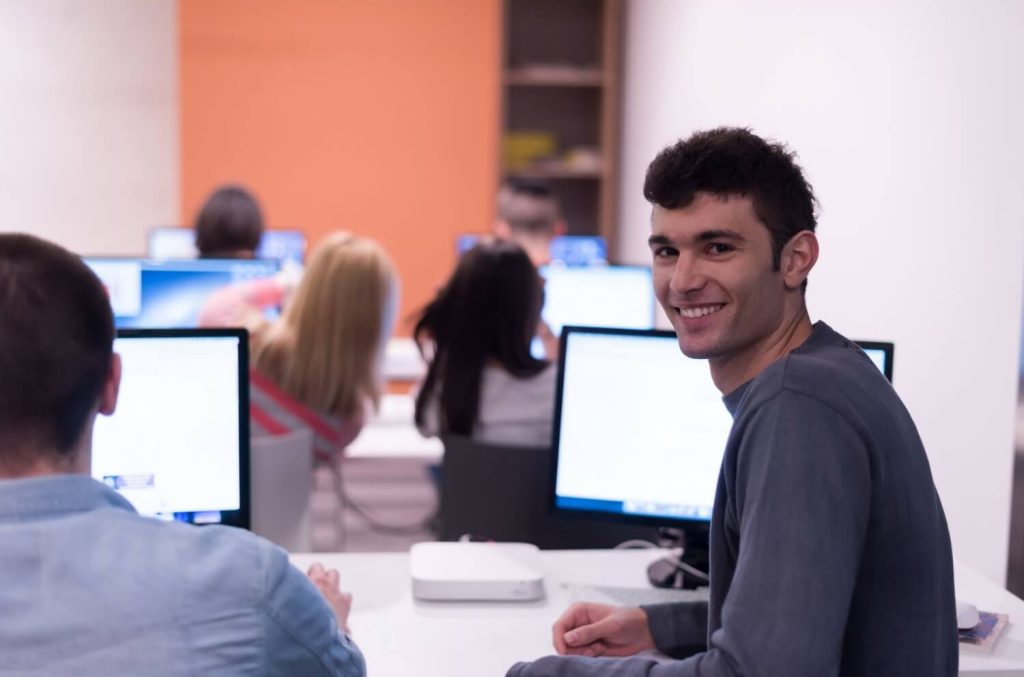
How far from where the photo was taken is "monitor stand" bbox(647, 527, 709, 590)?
7.16 ft

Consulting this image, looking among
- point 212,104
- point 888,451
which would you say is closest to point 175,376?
point 888,451

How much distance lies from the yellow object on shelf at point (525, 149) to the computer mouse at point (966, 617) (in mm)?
4897

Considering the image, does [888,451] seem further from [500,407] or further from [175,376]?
[500,407]

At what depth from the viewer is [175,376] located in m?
2.02

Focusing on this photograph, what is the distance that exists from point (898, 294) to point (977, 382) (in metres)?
0.42

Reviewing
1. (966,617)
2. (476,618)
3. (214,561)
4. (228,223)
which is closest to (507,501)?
(476,618)

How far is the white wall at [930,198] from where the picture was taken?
2.58 m

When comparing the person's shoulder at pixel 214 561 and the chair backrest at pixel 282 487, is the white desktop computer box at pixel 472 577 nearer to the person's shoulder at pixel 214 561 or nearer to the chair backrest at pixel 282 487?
the chair backrest at pixel 282 487

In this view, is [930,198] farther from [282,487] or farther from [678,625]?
[282,487]

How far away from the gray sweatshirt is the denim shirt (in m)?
0.42

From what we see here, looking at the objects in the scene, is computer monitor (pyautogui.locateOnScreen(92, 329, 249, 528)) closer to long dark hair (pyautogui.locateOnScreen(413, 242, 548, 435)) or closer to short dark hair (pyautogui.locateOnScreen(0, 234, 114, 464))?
short dark hair (pyautogui.locateOnScreen(0, 234, 114, 464))

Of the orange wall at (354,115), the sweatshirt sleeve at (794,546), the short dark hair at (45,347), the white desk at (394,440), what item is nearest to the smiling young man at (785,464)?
the sweatshirt sleeve at (794,546)

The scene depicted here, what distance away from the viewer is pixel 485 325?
3.01 meters

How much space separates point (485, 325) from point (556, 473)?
2.69 ft
